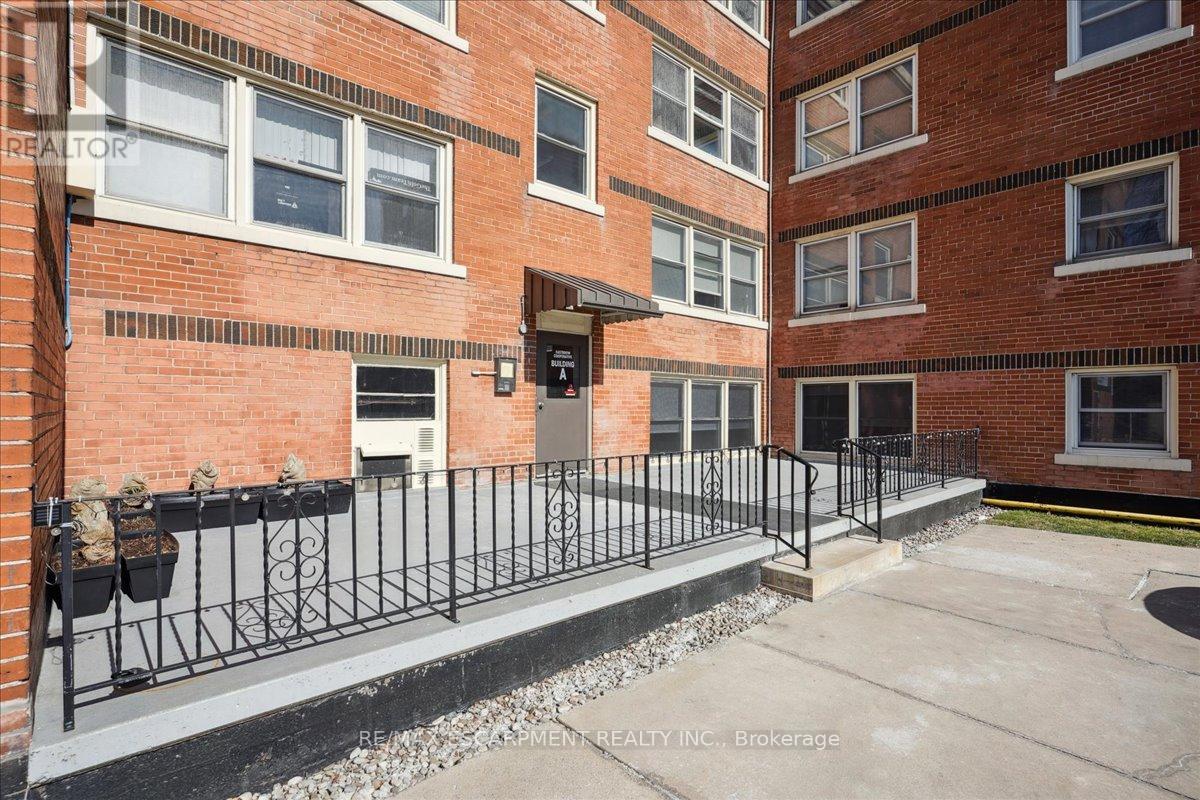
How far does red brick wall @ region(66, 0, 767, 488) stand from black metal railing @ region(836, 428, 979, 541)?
12.0ft

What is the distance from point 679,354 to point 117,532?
29.6 ft

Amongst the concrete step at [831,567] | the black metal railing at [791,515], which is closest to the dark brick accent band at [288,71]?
the black metal railing at [791,515]

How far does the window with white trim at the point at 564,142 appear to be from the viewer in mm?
9078

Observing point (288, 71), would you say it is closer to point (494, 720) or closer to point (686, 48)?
point (494, 720)

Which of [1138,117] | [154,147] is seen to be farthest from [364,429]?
[1138,117]

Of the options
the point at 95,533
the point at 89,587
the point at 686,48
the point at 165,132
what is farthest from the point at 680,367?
the point at 89,587

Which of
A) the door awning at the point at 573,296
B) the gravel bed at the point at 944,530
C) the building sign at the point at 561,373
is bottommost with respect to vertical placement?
the gravel bed at the point at 944,530

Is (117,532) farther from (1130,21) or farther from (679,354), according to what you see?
(1130,21)

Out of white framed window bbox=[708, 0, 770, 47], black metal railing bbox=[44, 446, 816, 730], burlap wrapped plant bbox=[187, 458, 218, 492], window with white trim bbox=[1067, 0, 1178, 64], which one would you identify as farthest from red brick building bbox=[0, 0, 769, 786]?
A: window with white trim bbox=[1067, 0, 1178, 64]

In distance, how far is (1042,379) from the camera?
941 centimetres

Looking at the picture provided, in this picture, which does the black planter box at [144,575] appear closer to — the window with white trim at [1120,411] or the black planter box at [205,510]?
the black planter box at [205,510]

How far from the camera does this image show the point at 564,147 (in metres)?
9.36

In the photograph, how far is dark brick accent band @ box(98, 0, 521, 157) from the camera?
221 inches

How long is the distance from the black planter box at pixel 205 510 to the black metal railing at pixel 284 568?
12 millimetres
